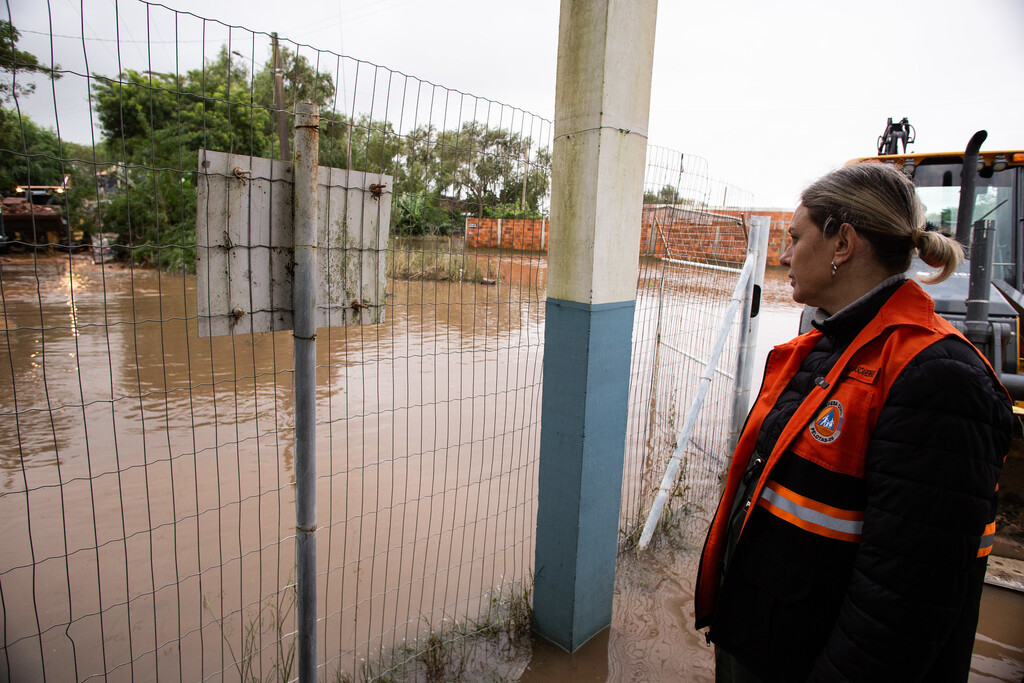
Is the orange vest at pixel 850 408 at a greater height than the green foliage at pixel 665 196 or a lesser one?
lesser

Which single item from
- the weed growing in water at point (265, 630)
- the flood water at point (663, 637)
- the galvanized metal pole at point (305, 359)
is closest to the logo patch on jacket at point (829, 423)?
the galvanized metal pole at point (305, 359)

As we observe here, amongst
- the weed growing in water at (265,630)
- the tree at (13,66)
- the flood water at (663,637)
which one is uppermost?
the tree at (13,66)

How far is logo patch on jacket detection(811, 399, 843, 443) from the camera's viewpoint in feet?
4.13

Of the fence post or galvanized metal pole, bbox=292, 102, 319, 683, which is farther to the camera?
the fence post

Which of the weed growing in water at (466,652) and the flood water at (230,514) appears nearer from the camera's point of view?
the weed growing in water at (466,652)

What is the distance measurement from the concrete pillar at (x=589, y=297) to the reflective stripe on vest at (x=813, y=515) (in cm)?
123

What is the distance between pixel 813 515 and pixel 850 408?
262 mm

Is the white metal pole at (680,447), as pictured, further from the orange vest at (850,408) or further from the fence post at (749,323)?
the orange vest at (850,408)

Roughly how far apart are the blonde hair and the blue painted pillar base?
3.93ft

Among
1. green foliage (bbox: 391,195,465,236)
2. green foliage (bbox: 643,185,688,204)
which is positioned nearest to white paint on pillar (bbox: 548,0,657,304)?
green foliage (bbox: 391,195,465,236)

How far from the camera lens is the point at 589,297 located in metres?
2.47

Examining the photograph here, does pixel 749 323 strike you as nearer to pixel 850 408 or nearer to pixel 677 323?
pixel 677 323

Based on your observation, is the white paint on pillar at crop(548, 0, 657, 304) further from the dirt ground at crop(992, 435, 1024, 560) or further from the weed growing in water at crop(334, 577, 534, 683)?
the dirt ground at crop(992, 435, 1024, 560)

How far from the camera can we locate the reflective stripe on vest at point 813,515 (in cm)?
125
